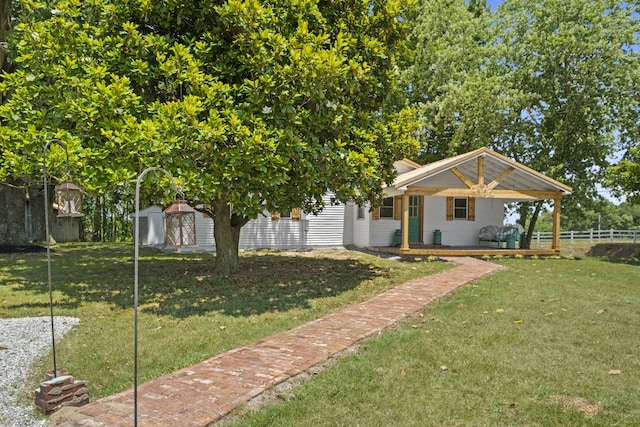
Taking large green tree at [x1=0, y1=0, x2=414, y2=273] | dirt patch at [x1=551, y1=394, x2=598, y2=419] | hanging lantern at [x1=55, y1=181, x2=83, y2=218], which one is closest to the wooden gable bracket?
large green tree at [x1=0, y1=0, x2=414, y2=273]

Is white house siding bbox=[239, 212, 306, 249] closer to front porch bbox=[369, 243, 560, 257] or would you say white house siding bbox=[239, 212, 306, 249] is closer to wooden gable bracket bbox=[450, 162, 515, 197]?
front porch bbox=[369, 243, 560, 257]

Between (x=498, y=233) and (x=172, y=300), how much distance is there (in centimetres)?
1547

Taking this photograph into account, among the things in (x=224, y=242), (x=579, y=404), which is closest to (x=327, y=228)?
(x=224, y=242)

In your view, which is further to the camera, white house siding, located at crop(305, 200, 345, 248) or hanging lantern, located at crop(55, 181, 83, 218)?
white house siding, located at crop(305, 200, 345, 248)

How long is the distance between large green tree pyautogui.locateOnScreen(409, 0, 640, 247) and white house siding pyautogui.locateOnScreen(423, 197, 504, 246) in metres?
3.84

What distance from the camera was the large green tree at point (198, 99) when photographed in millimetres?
7820

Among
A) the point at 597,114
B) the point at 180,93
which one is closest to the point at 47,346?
the point at 180,93

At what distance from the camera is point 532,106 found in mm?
24531

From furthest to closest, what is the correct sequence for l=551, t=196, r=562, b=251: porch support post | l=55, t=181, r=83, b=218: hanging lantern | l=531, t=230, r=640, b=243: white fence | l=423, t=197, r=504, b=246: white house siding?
1. l=531, t=230, r=640, b=243: white fence
2. l=423, t=197, r=504, b=246: white house siding
3. l=551, t=196, r=562, b=251: porch support post
4. l=55, t=181, r=83, b=218: hanging lantern

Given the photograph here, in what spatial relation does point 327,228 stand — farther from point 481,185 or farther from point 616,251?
point 616,251

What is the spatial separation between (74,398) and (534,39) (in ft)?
84.0

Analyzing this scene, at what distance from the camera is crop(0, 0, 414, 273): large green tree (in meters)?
7.82

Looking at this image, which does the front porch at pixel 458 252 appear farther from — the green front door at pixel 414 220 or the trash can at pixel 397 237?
the green front door at pixel 414 220

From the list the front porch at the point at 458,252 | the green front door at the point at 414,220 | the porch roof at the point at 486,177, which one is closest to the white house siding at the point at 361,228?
the front porch at the point at 458,252
